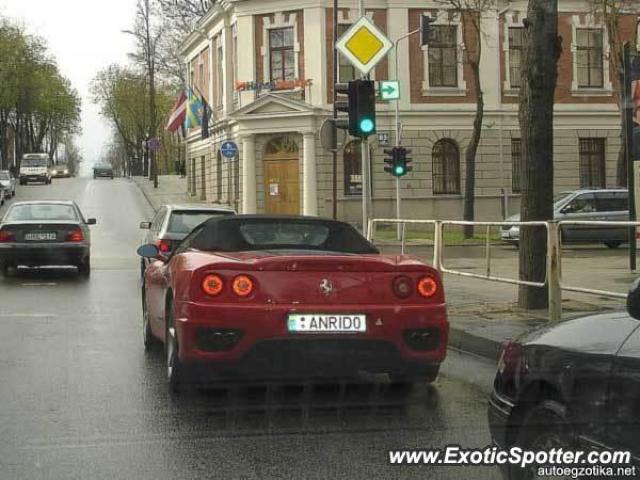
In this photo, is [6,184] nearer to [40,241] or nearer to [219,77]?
[219,77]

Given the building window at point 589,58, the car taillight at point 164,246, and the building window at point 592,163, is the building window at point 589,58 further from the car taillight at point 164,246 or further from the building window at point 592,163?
the car taillight at point 164,246

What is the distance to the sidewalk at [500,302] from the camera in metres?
9.45

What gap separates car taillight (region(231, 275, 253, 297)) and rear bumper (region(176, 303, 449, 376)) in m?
0.11

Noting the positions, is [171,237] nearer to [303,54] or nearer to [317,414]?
[317,414]

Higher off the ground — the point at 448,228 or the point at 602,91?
the point at 602,91

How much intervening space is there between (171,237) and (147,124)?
82273mm

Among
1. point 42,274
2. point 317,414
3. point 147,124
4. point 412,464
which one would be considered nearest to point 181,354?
point 317,414

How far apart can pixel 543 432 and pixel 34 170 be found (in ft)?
220

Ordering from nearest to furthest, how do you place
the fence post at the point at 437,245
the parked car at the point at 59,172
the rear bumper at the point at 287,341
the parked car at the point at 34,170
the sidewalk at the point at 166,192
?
1. the rear bumper at the point at 287,341
2. the fence post at the point at 437,245
3. the sidewalk at the point at 166,192
4. the parked car at the point at 34,170
5. the parked car at the point at 59,172

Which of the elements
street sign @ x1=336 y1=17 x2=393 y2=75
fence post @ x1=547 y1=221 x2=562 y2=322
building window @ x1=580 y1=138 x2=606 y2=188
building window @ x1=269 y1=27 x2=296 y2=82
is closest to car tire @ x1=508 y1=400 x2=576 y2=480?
fence post @ x1=547 y1=221 x2=562 y2=322

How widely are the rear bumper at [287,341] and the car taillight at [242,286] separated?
0.37 feet

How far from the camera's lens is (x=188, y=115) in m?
47.2

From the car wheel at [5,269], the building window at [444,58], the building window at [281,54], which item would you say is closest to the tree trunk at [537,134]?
the car wheel at [5,269]

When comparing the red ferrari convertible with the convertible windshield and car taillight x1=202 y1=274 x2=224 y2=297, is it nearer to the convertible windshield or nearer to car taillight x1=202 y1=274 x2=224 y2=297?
car taillight x1=202 y1=274 x2=224 y2=297
